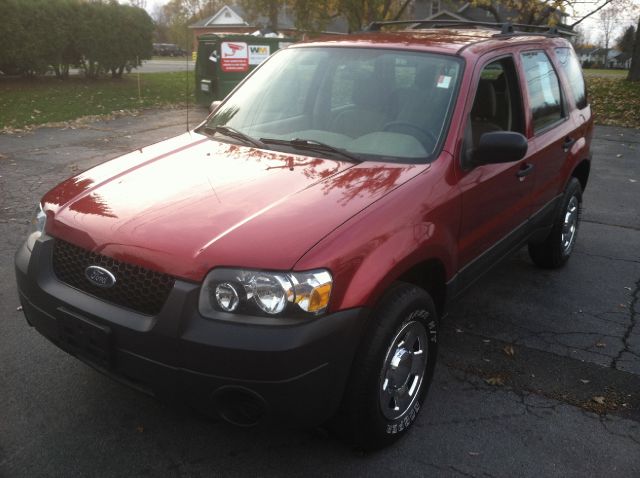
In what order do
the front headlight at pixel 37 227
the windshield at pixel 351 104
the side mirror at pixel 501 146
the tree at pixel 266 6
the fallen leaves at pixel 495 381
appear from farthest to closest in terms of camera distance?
the tree at pixel 266 6, the fallen leaves at pixel 495 381, the windshield at pixel 351 104, the side mirror at pixel 501 146, the front headlight at pixel 37 227

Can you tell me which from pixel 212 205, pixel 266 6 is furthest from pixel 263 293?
pixel 266 6

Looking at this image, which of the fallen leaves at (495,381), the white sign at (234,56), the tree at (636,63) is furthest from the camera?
the tree at (636,63)

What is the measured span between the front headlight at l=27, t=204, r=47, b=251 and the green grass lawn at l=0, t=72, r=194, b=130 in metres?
9.62

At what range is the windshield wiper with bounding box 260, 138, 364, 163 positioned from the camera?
10.5 ft

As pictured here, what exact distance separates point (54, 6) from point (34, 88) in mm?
2415

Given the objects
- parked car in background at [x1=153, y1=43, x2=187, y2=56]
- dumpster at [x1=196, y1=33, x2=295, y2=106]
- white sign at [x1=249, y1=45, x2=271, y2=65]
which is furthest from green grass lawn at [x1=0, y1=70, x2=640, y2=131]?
parked car in background at [x1=153, y1=43, x2=187, y2=56]

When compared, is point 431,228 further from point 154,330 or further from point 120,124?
point 120,124

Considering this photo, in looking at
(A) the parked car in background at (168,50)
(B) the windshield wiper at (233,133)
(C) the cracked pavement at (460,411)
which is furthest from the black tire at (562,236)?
(A) the parked car in background at (168,50)

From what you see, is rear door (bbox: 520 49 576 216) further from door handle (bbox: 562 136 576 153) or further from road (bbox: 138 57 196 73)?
road (bbox: 138 57 196 73)

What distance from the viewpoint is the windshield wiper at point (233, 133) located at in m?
3.49

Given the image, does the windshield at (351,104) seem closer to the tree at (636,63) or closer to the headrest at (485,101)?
the headrest at (485,101)

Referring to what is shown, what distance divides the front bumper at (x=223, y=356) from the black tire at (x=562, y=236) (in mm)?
3088

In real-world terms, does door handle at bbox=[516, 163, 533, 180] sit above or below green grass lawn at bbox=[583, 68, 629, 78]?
below

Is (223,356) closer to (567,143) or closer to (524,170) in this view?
(524,170)
